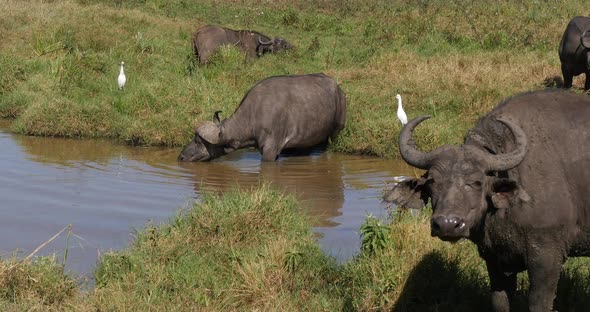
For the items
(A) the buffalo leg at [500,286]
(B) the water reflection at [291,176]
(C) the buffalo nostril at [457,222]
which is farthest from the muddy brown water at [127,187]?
(C) the buffalo nostril at [457,222]

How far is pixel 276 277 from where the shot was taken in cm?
570

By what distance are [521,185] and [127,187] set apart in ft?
17.5

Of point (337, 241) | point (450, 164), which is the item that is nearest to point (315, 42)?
point (337, 241)

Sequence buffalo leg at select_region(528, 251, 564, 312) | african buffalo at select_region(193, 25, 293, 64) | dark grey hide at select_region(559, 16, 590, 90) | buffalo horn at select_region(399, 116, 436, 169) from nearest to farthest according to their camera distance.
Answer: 1. buffalo horn at select_region(399, 116, 436, 169)
2. buffalo leg at select_region(528, 251, 564, 312)
3. dark grey hide at select_region(559, 16, 590, 90)
4. african buffalo at select_region(193, 25, 293, 64)

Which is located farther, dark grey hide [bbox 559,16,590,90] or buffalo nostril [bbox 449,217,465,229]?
dark grey hide [bbox 559,16,590,90]

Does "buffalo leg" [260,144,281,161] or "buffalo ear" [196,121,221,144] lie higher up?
"buffalo ear" [196,121,221,144]

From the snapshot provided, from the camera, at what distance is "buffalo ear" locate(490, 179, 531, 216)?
4543mm

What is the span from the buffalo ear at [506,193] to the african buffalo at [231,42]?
1108 centimetres

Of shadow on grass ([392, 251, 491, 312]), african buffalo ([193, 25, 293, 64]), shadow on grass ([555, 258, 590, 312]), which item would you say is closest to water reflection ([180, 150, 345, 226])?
shadow on grass ([392, 251, 491, 312])

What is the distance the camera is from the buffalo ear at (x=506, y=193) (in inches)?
179

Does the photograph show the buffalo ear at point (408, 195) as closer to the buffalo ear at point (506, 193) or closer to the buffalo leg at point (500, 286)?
the buffalo ear at point (506, 193)

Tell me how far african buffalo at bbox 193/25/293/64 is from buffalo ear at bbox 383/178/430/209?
10855 millimetres

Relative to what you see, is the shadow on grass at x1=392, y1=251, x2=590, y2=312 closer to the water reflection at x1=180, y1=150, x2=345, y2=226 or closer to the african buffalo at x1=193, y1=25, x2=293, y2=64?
the water reflection at x1=180, y1=150, x2=345, y2=226

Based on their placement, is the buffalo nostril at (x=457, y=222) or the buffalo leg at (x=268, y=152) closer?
the buffalo nostril at (x=457, y=222)
